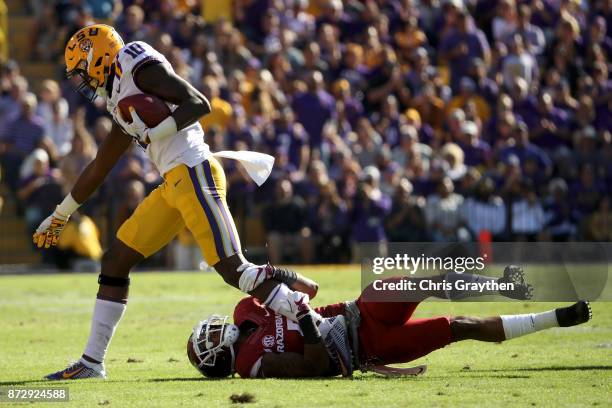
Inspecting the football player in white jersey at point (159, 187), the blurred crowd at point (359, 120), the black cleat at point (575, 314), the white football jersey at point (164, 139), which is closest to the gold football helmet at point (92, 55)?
the football player in white jersey at point (159, 187)

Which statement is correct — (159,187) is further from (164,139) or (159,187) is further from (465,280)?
(465,280)

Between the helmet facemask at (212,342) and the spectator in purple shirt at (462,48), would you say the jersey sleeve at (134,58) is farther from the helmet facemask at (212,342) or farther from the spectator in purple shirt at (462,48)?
the spectator in purple shirt at (462,48)

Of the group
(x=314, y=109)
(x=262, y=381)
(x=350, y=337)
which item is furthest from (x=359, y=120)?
(x=262, y=381)

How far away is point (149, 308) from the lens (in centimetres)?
1246

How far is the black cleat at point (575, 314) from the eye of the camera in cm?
748

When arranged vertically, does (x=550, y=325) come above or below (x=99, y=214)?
below

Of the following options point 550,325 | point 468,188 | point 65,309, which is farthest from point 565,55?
point 550,325

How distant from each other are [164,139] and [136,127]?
185mm

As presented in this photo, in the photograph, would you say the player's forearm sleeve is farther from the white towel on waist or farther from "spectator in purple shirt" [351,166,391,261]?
"spectator in purple shirt" [351,166,391,261]

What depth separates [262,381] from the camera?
7379 millimetres

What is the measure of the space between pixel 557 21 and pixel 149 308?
1120 cm

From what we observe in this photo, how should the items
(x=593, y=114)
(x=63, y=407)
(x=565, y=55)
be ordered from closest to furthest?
(x=63, y=407) → (x=593, y=114) → (x=565, y=55)

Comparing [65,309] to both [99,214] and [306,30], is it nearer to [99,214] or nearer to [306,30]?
[99,214]

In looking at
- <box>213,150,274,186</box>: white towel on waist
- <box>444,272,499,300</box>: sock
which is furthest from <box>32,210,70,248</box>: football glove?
<box>444,272,499,300</box>: sock
